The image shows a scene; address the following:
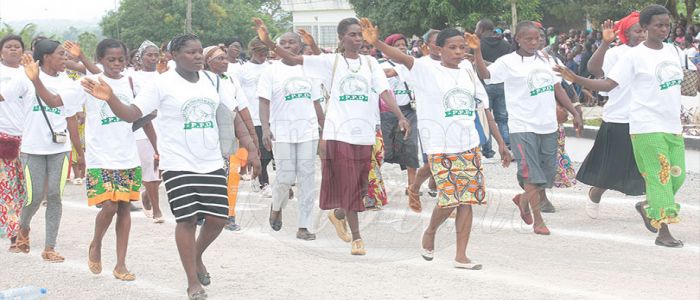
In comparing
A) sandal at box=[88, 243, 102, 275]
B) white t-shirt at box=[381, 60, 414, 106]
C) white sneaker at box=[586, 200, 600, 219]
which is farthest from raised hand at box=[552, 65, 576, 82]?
sandal at box=[88, 243, 102, 275]

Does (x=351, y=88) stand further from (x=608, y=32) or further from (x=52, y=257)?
(x=52, y=257)

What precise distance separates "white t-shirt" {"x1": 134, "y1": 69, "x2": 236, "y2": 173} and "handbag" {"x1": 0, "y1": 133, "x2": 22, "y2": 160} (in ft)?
8.50

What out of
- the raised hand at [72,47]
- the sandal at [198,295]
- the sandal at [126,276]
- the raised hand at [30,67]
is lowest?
the sandal at [126,276]

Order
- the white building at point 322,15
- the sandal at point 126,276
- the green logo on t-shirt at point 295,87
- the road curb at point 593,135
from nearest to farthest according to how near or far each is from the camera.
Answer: the sandal at point 126,276
the green logo on t-shirt at point 295,87
the road curb at point 593,135
the white building at point 322,15

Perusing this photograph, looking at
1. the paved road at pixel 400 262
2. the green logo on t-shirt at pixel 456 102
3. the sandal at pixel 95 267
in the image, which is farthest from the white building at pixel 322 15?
the sandal at pixel 95 267

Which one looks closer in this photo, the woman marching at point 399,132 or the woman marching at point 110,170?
the woman marching at point 110,170

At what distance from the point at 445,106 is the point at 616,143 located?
263 centimetres

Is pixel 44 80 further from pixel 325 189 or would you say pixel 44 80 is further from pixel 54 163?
pixel 325 189

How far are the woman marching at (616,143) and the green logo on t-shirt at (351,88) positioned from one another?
91.0 inches

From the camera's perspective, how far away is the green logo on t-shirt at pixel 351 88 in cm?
862

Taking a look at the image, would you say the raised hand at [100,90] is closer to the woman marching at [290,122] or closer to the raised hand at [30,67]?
the raised hand at [30,67]

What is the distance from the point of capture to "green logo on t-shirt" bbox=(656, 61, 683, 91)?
862 cm

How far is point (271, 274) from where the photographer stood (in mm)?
7641

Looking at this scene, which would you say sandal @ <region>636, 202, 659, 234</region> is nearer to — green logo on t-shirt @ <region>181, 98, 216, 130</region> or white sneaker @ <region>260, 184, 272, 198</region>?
green logo on t-shirt @ <region>181, 98, 216, 130</region>
